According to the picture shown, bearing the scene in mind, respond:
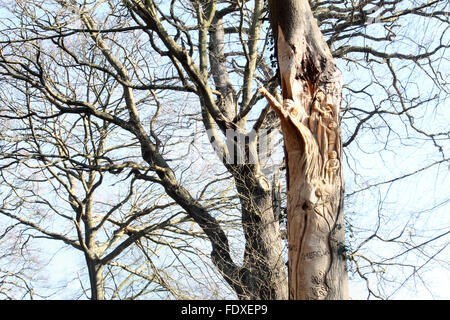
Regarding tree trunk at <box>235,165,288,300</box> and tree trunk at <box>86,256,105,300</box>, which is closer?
tree trunk at <box>235,165,288,300</box>

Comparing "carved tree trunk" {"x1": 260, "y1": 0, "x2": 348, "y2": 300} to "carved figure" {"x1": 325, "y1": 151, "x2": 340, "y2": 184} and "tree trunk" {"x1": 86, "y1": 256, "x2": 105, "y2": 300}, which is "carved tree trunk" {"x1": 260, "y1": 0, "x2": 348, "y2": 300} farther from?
"tree trunk" {"x1": 86, "y1": 256, "x2": 105, "y2": 300}

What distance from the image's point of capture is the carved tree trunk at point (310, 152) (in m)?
4.39

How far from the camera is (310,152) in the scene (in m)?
4.59

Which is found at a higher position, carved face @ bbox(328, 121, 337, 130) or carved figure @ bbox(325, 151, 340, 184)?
carved face @ bbox(328, 121, 337, 130)

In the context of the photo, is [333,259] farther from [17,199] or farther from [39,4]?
[17,199]

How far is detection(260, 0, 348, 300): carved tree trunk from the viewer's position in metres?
4.39

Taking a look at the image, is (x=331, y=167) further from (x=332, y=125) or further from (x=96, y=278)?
(x=96, y=278)

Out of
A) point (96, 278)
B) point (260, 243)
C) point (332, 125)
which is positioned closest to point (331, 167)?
point (332, 125)

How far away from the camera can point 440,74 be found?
20.0 ft

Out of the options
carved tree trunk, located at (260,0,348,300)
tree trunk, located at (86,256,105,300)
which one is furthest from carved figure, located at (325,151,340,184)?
tree trunk, located at (86,256,105,300)
